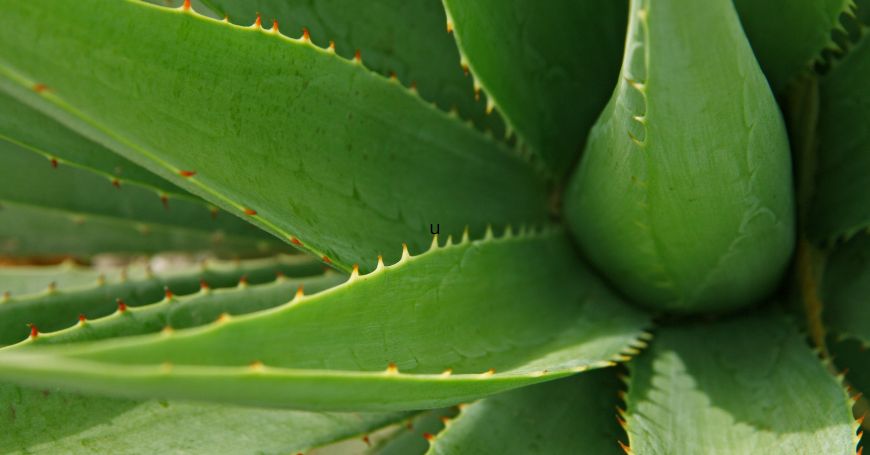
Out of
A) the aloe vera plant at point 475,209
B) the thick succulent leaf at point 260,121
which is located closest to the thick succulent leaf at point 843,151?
the aloe vera plant at point 475,209

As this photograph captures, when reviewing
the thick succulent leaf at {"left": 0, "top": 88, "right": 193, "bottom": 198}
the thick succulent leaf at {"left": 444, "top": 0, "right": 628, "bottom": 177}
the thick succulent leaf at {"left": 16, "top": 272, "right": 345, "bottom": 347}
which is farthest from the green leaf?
the thick succulent leaf at {"left": 0, "top": 88, "right": 193, "bottom": 198}

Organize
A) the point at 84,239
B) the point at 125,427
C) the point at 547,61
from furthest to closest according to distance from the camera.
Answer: the point at 84,239 < the point at 547,61 < the point at 125,427

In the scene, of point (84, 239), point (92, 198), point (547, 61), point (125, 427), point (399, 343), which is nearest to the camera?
point (399, 343)

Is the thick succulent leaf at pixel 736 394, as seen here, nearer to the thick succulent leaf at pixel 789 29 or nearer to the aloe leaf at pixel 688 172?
the aloe leaf at pixel 688 172

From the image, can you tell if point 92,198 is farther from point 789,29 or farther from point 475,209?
point 789,29

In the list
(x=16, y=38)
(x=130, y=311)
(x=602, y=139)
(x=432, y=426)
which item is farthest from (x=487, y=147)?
(x=16, y=38)

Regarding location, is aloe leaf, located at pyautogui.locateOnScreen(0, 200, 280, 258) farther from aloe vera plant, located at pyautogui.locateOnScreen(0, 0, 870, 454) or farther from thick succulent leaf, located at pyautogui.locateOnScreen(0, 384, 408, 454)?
thick succulent leaf, located at pyautogui.locateOnScreen(0, 384, 408, 454)

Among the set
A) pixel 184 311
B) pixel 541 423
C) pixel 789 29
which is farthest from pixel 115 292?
pixel 789 29
